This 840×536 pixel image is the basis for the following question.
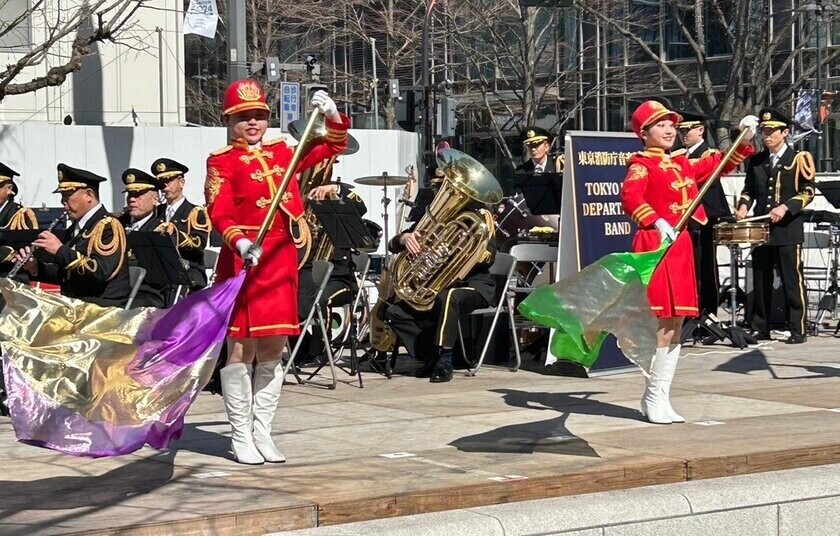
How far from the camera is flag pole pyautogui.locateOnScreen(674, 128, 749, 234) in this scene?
9.10m

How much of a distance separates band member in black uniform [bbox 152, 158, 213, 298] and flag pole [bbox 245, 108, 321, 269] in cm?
465

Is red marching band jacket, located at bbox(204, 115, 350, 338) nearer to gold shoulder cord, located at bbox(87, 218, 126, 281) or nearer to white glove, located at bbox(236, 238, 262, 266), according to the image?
white glove, located at bbox(236, 238, 262, 266)

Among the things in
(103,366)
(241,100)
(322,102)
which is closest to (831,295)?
(322,102)

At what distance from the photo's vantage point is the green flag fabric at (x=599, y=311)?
28.6 ft

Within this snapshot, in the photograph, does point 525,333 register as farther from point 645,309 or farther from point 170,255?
point 645,309

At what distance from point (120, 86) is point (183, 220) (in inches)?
609

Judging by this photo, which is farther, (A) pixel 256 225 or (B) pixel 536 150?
(B) pixel 536 150

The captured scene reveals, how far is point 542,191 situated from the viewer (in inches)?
504

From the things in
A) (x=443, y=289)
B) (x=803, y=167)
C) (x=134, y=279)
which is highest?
(x=803, y=167)

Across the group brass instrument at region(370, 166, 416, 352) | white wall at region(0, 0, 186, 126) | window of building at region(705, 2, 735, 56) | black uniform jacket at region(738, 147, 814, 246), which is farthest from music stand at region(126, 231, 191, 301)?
window of building at region(705, 2, 735, 56)

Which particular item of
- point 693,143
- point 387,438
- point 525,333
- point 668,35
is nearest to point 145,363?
point 387,438

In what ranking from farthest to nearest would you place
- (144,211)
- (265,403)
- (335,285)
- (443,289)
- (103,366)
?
(335,285), (443,289), (144,211), (265,403), (103,366)

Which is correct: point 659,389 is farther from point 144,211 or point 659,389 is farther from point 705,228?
point 705,228

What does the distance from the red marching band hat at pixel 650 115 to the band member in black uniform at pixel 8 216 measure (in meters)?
4.56
